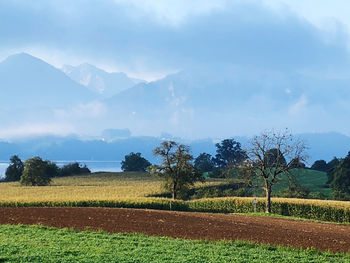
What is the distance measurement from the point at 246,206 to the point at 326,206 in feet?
26.1

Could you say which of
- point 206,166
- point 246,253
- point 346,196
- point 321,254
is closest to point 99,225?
point 246,253

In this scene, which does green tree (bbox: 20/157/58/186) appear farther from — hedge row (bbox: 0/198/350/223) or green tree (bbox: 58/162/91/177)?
hedge row (bbox: 0/198/350/223)

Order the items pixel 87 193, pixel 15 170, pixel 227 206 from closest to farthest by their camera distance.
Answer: pixel 227 206 < pixel 87 193 < pixel 15 170

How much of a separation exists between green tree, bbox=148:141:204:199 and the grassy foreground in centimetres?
3406

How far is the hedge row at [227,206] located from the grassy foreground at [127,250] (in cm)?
2282

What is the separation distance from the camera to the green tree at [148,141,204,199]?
5453 cm

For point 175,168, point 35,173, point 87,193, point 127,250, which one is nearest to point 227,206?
point 175,168

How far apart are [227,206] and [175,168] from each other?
9.20m

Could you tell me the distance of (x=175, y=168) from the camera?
179 feet

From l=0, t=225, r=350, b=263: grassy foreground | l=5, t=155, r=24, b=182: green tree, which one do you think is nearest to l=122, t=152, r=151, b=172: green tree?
l=5, t=155, r=24, b=182: green tree

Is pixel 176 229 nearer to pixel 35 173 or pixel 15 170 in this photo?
pixel 35 173

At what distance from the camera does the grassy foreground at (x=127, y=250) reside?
48.6 ft

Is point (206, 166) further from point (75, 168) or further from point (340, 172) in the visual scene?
point (340, 172)

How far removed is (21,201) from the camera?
42750 mm
